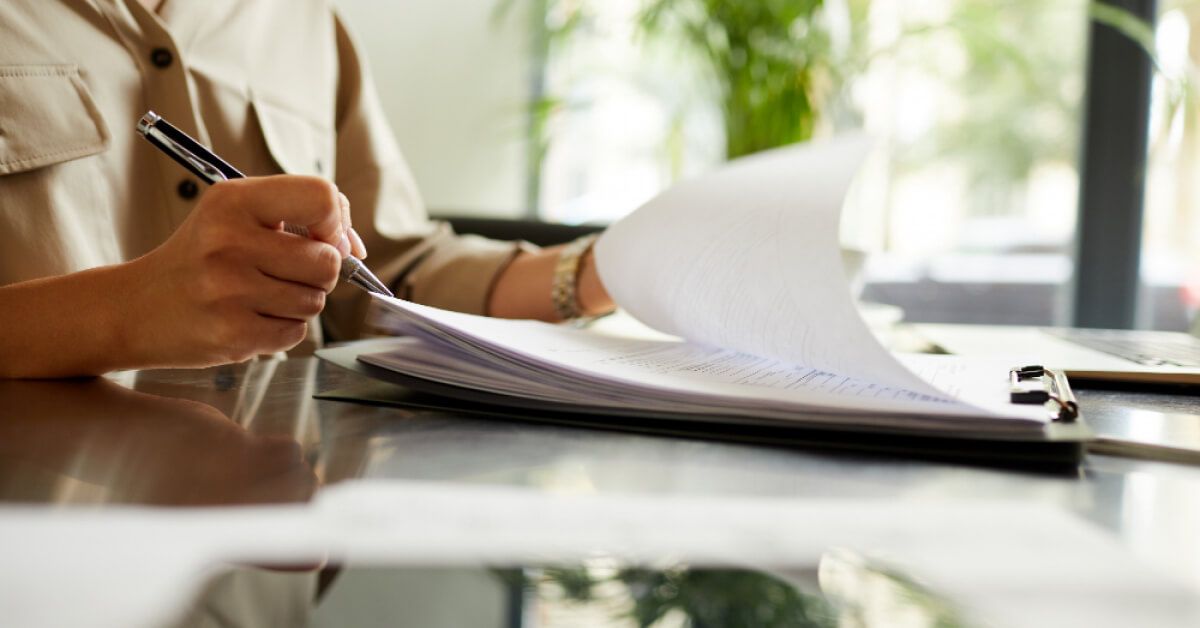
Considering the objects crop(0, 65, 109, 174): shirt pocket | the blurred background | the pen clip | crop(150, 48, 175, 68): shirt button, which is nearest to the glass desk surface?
the pen clip

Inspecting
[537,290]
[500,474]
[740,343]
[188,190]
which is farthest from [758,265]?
[188,190]

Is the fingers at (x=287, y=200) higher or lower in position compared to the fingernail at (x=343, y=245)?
higher

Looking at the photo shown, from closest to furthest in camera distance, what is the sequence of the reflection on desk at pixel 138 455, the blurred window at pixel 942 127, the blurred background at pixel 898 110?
the reflection on desk at pixel 138 455 → the blurred background at pixel 898 110 → the blurred window at pixel 942 127

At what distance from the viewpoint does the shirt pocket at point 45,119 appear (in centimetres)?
75

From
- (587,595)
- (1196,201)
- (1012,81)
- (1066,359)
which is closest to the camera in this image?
(587,595)

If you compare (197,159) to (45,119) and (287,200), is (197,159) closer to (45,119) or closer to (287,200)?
(287,200)

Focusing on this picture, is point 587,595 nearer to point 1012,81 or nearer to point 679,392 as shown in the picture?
point 679,392

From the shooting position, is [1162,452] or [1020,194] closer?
[1162,452]

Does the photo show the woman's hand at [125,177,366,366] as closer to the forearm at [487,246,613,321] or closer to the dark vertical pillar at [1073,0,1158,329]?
the forearm at [487,246,613,321]

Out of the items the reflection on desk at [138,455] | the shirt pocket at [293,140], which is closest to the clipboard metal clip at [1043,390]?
the reflection on desk at [138,455]

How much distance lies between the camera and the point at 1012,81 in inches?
→ 88.0

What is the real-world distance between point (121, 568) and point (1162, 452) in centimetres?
41

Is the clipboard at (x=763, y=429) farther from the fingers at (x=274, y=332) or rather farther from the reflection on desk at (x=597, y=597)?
the reflection on desk at (x=597, y=597)

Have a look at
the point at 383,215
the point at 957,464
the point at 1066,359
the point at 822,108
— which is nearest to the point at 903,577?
the point at 957,464
